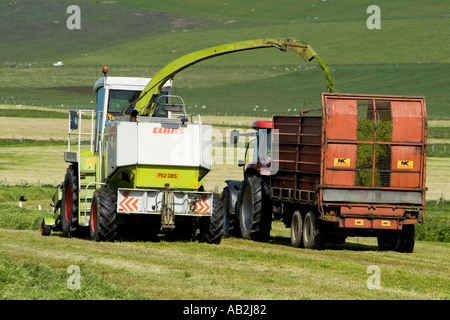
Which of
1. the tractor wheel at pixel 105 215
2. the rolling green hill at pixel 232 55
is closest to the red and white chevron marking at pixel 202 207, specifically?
the tractor wheel at pixel 105 215

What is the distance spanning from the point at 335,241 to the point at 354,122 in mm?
4913

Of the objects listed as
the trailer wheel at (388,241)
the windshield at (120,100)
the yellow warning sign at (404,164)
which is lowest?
the trailer wheel at (388,241)

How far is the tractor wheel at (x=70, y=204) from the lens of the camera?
2292 cm

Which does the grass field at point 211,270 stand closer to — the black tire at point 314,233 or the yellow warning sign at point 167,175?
the black tire at point 314,233

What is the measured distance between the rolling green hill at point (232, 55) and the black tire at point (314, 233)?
7734 centimetres

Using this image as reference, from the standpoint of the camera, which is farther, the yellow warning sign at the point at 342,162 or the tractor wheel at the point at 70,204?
the tractor wheel at the point at 70,204

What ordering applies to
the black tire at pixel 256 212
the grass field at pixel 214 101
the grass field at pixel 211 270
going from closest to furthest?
1. the grass field at pixel 211 270
2. the grass field at pixel 214 101
3. the black tire at pixel 256 212

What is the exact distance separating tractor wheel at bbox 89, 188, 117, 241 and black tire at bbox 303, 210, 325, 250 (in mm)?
4658

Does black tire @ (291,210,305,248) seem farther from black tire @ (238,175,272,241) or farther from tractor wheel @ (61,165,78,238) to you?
tractor wheel @ (61,165,78,238)

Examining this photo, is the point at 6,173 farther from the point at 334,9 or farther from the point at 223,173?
the point at 334,9

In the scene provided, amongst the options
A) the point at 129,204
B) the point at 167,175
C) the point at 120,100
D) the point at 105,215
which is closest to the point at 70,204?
the point at 120,100

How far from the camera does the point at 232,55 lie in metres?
146

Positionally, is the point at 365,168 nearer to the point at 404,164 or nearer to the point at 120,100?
the point at 404,164
